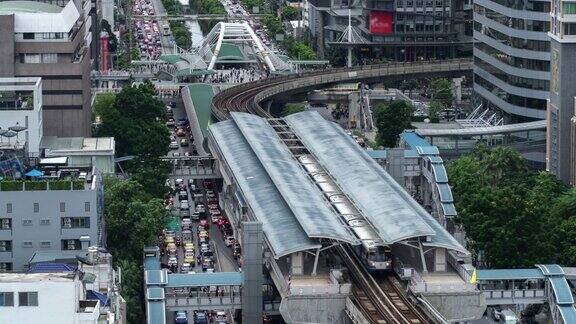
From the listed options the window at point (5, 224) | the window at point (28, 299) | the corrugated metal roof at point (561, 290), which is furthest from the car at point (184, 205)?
the window at point (28, 299)

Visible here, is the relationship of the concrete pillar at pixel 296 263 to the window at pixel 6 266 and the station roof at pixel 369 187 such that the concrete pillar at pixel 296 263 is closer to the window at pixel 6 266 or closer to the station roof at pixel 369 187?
the station roof at pixel 369 187

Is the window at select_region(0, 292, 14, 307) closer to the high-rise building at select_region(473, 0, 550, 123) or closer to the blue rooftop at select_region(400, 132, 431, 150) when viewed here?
the blue rooftop at select_region(400, 132, 431, 150)

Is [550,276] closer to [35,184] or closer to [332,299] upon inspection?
[332,299]

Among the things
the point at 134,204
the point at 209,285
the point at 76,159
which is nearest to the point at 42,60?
the point at 76,159

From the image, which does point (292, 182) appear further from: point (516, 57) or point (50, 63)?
point (516, 57)

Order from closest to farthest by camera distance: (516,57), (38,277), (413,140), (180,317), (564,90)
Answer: (38,277) < (180,317) < (564,90) < (413,140) < (516,57)

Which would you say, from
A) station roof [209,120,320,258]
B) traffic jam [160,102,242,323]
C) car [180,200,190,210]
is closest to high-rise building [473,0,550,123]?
station roof [209,120,320,258]

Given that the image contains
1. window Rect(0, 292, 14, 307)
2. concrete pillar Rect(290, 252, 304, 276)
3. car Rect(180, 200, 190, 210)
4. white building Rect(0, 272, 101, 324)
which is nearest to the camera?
window Rect(0, 292, 14, 307)

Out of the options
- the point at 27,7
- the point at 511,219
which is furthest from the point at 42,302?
the point at 27,7
